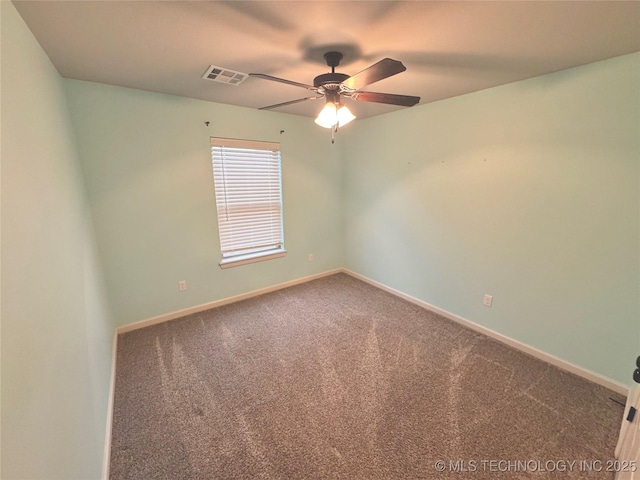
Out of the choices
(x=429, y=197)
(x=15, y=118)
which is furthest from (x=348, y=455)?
(x=429, y=197)

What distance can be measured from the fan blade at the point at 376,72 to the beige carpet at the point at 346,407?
6.77 ft

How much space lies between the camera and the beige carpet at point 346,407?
1445 mm

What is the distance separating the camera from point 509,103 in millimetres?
2205

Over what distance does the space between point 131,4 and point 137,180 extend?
5.39ft

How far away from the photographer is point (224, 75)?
2020 mm

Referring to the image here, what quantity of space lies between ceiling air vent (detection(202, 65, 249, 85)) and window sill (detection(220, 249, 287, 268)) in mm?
1890

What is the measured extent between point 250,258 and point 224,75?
1.99m

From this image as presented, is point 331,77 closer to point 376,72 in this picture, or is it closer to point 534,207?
point 376,72

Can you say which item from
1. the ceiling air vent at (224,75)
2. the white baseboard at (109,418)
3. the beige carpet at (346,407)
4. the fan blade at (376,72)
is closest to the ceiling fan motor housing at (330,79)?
the fan blade at (376,72)

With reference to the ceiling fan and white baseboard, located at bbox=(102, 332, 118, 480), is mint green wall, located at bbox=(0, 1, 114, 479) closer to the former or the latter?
white baseboard, located at bbox=(102, 332, 118, 480)

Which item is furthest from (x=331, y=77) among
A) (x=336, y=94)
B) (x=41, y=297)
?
(x=41, y=297)

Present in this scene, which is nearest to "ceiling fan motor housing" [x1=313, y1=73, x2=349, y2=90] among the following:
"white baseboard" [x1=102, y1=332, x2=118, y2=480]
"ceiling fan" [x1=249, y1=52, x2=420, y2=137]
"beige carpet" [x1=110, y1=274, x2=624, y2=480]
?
"ceiling fan" [x1=249, y1=52, x2=420, y2=137]

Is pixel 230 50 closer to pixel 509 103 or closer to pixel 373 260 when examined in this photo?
pixel 509 103

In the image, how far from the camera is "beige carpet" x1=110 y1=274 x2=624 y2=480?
4.74ft
